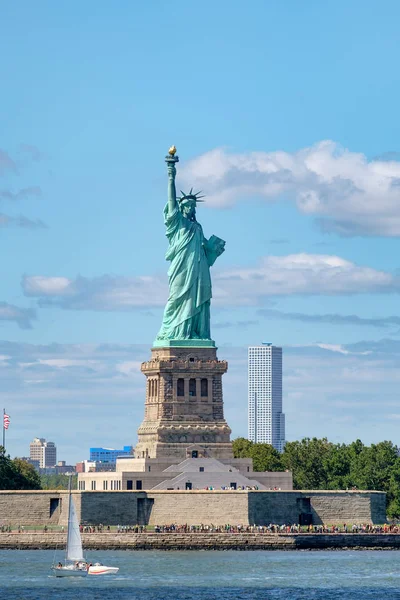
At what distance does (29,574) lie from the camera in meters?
105

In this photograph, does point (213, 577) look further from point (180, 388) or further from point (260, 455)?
point (260, 455)

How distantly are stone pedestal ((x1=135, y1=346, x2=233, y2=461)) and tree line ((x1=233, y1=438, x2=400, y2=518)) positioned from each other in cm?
1247

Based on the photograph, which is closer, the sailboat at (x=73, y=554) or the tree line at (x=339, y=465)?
the sailboat at (x=73, y=554)

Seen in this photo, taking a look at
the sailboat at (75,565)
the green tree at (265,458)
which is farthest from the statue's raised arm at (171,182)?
the sailboat at (75,565)

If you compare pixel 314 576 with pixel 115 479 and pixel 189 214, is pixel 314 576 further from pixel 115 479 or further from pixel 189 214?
pixel 189 214

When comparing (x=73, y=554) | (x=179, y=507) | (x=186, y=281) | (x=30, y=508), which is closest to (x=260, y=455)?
(x=186, y=281)

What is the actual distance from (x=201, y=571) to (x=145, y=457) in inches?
1148

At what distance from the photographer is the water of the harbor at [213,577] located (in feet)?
309

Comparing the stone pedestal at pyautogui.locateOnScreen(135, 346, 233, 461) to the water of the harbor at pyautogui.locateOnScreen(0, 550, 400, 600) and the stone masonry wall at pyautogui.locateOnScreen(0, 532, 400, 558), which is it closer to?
the stone masonry wall at pyautogui.locateOnScreen(0, 532, 400, 558)

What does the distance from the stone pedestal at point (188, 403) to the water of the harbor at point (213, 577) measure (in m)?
15.9

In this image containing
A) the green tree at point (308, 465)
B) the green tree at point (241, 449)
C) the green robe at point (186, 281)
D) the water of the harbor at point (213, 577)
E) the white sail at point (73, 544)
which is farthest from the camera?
the green tree at point (241, 449)

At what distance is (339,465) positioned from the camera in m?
145

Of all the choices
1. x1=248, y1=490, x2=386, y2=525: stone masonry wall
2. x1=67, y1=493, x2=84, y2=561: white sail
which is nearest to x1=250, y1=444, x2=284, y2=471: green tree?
x1=248, y1=490, x2=386, y2=525: stone masonry wall

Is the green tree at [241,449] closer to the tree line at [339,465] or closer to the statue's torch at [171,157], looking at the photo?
the tree line at [339,465]
